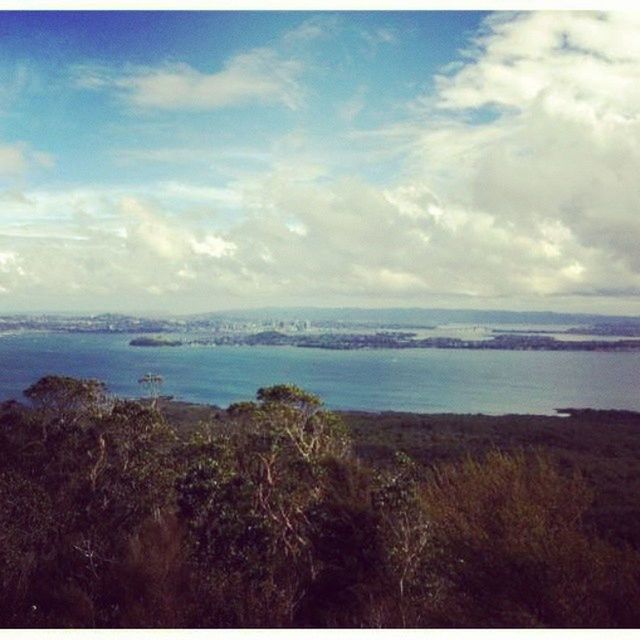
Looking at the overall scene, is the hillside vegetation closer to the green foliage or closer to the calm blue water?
the green foliage

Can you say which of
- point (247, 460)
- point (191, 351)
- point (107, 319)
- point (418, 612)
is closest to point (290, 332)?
point (191, 351)

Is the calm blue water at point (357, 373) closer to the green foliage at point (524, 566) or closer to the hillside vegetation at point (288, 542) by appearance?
the hillside vegetation at point (288, 542)

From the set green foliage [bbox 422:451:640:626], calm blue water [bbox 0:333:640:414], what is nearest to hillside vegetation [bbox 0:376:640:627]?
green foliage [bbox 422:451:640:626]

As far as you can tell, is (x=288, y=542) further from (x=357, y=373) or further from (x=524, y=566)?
(x=357, y=373)

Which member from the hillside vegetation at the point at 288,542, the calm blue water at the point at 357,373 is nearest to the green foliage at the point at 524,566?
the hillside vegetation at the point at 288,542

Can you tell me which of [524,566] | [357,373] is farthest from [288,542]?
[357,373]
